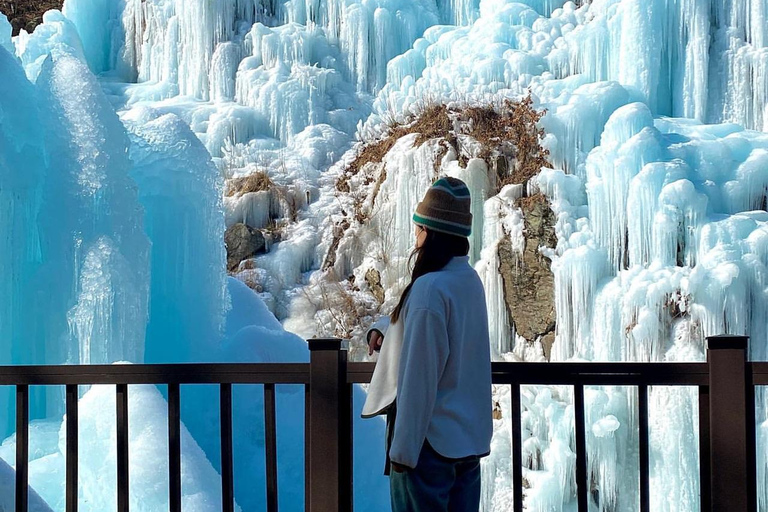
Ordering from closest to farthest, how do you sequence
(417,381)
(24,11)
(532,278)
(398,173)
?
(417,381) < (532,278) < (398,173) < (24,11)

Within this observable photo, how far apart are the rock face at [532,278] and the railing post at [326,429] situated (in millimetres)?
10022

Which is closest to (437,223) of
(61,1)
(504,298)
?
(504,298)

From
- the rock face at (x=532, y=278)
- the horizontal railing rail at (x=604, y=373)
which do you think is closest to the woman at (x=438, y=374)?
the horizontal railing rail at (x=604, y=373)

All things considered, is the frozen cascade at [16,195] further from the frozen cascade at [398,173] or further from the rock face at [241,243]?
the rock face at [241,243]

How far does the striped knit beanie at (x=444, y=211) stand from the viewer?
8.56ft

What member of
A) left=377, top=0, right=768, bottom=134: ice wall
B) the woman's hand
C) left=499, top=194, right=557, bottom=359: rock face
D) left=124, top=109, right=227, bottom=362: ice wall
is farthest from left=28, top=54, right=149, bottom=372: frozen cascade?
left=377, top=0, right=768, bottom=134: ice wall

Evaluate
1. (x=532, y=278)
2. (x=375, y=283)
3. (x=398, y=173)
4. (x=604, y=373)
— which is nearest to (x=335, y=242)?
(x=375, y=283)

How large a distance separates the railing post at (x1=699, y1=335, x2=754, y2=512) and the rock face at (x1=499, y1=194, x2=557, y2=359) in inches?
394

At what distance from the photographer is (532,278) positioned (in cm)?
1320

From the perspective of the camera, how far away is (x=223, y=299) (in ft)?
24.3

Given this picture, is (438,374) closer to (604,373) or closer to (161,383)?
(604,373)

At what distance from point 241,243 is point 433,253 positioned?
1373cm

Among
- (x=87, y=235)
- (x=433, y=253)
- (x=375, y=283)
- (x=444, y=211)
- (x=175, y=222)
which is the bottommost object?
(x=375, y=283)

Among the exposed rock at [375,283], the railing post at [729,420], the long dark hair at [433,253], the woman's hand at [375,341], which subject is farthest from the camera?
the exposed rock at [375,283]
